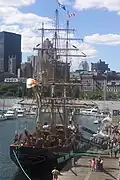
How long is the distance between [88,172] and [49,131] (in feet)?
70.2

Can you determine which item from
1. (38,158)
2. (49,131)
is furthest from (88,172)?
(49,131)

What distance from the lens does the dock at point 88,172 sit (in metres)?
42.9

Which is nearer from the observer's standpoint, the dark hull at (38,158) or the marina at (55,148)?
the marina at (55,148)

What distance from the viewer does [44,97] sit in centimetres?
7569

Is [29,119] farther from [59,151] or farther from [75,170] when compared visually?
[75,170]

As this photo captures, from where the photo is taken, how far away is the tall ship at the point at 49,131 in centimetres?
5653

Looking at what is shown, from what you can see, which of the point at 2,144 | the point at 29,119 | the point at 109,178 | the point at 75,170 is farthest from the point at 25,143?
Answer: the point at 29,119

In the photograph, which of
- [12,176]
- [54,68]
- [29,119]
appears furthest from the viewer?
[29,119]

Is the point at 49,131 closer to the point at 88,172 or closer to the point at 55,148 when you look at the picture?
the point at 55,148

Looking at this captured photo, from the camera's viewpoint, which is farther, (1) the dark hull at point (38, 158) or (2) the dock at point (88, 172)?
(1) the dark hull at point (38, 158)

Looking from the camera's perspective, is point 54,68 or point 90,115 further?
point 90,115

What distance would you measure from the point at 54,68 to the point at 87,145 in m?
18.3

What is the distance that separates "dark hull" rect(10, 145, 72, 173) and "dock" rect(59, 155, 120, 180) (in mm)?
6346

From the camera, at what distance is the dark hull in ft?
185
